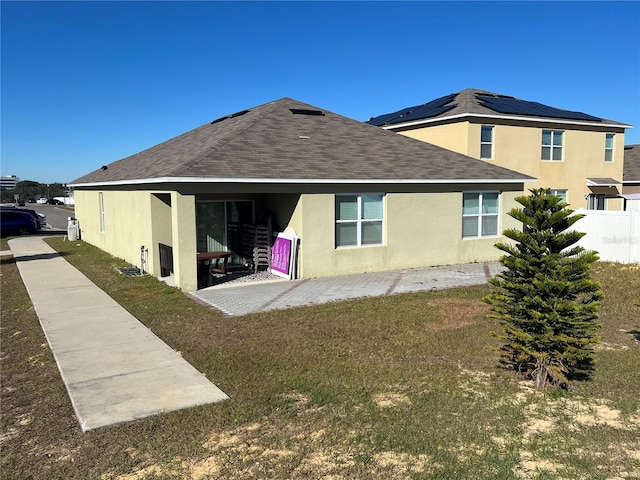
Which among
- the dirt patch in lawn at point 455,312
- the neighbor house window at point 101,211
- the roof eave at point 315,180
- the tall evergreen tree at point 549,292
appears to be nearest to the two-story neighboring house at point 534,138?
the roof eave at point 315,180

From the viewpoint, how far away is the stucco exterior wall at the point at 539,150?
22516mm

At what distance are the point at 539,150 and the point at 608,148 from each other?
543 centimetres

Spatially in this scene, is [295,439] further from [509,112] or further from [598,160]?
[598,160]

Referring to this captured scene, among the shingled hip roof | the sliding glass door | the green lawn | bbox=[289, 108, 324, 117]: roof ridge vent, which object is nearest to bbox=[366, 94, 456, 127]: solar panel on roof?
the shingled hip roof

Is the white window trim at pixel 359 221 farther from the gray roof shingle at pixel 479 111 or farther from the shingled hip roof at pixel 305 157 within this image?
the gray roof shingle at pixel 479 111

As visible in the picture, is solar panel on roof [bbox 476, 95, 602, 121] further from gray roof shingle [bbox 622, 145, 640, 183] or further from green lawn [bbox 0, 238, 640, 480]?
green lawn [bbox 0, 238, 640, 480]

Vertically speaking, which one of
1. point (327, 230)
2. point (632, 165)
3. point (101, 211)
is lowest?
point (327, 230)

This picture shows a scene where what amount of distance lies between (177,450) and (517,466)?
3105mm

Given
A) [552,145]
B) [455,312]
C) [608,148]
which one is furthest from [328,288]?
[608,148]

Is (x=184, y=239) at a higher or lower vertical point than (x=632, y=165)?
lower

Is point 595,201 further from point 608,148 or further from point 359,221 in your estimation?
point 359,221

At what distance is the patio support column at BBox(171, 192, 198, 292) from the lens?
12.4 m

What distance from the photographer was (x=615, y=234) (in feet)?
56.6

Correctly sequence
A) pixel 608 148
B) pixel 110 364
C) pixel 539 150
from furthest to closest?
pixel 608 148, pixel 539 150, pixel 110 364
